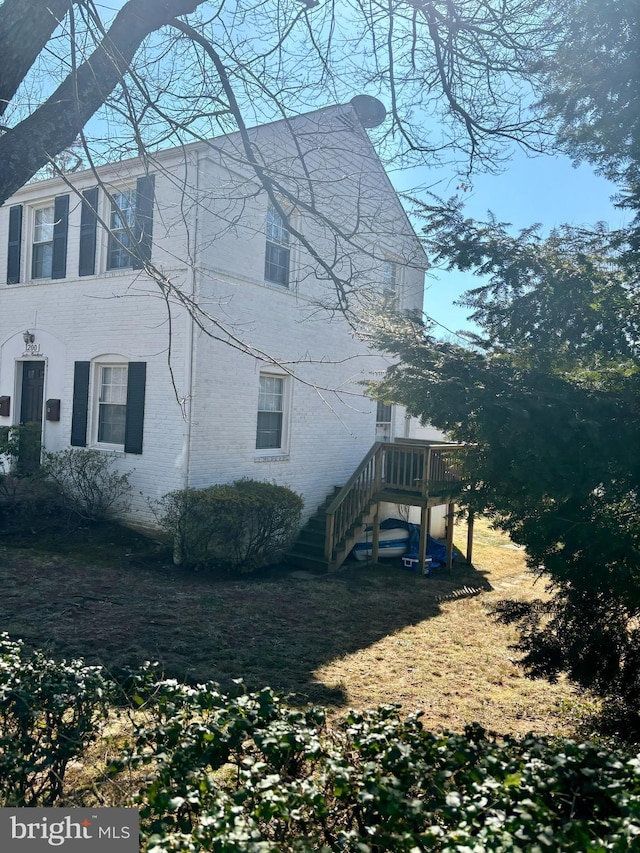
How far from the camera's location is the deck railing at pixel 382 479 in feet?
37.4

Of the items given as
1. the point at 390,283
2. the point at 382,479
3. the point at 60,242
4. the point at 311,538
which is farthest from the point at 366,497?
the point at 60,242

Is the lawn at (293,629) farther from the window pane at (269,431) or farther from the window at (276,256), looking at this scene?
the window at (276,256)

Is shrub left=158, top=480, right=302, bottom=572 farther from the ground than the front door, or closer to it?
closer to it

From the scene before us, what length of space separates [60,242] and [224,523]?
6623mm

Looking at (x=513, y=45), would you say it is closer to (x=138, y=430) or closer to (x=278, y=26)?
(x=278, y=26)

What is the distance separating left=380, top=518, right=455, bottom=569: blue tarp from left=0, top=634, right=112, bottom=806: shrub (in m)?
9.27

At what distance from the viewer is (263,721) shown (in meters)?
2.72

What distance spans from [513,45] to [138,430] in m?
8.02

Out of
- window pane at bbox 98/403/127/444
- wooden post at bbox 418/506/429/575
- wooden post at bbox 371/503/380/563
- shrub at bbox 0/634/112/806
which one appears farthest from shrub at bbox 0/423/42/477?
shrub at bbox 0/634/112/806

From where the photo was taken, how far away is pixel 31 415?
12852 millimetres

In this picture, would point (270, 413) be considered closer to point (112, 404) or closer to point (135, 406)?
point (135, 406)

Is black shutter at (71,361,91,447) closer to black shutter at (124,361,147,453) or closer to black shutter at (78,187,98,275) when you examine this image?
black shutter at (124,361,147,453)

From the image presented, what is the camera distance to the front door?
12.2 metres

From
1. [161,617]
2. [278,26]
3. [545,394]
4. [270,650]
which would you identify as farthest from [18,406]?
[545,394]
